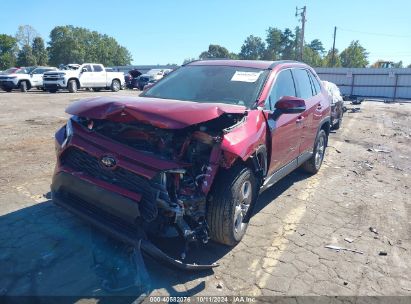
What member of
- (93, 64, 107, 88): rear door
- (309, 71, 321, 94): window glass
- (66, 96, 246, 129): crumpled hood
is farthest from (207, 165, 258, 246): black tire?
(93, 64, 107, 88): rear door

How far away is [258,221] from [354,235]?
1.13 metres

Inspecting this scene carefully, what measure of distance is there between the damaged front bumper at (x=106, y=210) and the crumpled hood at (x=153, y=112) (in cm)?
64

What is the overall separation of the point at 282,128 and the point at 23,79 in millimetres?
25242

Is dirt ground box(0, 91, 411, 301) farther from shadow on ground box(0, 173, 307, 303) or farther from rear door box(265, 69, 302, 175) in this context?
rear door box(265, 69, 302, 175)

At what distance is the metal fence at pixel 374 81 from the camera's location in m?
31.4

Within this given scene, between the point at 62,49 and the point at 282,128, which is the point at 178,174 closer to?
the point at 282,128

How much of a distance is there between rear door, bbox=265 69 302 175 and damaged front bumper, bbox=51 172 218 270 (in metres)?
1.67

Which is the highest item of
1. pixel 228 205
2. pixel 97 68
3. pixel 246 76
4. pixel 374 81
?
pixel 97 68

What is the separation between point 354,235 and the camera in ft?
14.8

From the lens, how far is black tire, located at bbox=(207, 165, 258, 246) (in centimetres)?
356

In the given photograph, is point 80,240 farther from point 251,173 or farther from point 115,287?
point 251,173

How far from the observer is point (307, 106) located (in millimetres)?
5727

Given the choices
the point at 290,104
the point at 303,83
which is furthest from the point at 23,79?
the point at 290,104

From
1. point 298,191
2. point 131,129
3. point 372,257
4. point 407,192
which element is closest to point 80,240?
point 131,129
